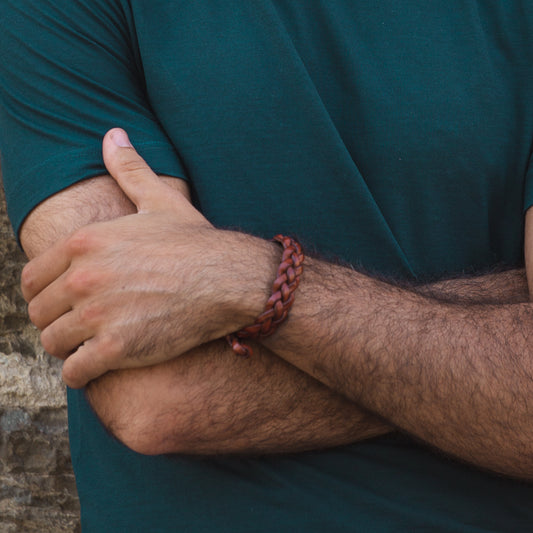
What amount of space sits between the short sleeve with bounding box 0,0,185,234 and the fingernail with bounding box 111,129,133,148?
0.09 feet

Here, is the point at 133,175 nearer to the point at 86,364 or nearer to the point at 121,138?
the point at 121,138

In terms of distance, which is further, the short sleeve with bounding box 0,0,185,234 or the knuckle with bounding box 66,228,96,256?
the short sleeve with bounding box 0,0,185,234

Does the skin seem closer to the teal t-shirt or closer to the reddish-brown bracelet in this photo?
the reddish-brown bracelet

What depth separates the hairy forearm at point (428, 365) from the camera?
107cm

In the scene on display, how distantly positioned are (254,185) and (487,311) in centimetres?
50

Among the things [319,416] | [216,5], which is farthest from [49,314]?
[216,5]

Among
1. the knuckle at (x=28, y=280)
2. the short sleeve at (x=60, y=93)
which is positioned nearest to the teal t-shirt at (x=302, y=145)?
the short sleeve at (x=60, y=93)

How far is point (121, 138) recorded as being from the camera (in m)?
1.23

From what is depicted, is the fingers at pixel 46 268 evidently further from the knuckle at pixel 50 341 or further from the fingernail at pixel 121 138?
the fingernail at pixel 121 138

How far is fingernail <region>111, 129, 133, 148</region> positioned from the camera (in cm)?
122

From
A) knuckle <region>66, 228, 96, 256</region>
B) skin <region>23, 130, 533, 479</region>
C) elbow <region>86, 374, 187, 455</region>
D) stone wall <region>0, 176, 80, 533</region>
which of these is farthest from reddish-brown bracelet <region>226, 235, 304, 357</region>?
stone wall <region>0, 176, 80, 533</region>

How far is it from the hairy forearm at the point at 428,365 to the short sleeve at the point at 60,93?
1.45 ft

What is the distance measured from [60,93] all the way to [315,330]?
66 cm

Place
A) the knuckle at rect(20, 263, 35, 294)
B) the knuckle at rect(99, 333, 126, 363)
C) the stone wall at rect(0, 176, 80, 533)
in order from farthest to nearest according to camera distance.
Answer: the stone wall at rect(0, 176, 80, 533) < the knuckle at rect(20, 263, 35, 294) < the knuckle at rect(99, 333, 126, 363)
